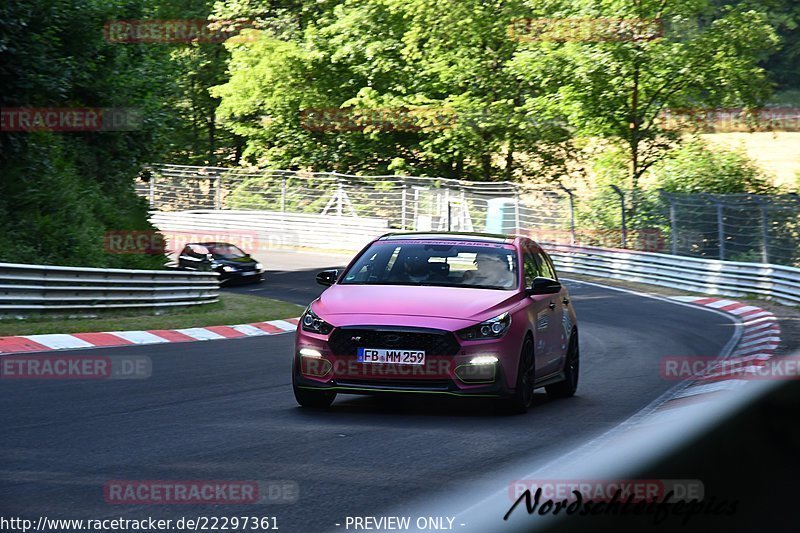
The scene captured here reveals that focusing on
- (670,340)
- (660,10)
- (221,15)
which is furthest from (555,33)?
(670,340)

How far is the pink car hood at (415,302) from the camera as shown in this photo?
9781 millimetres

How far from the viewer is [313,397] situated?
10.2 m

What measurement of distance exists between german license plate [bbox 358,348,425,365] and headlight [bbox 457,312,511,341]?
390 mm

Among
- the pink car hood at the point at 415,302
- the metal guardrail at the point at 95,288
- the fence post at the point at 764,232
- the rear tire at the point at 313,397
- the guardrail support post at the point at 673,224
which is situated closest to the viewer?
the pink car hood at the point at 415,302

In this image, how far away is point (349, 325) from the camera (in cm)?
966

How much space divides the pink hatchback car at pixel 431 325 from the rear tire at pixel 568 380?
70 cm

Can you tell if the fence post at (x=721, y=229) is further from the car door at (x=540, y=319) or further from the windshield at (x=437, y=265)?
the windshield at (x=437, y=265)

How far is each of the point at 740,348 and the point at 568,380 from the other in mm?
7100

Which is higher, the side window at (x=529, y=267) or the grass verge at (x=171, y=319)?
the side window at (x=529, y=267)

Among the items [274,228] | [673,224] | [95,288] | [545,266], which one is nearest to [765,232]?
[673,224]

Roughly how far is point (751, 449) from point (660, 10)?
142 ft

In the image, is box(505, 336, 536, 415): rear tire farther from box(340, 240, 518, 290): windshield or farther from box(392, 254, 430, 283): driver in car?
box(392, 254, 430, 283): driver in car

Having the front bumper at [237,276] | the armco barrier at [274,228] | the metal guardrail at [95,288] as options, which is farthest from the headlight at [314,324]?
the armco barrier at [274,228]

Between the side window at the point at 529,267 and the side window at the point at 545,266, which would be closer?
the side window at the point at 529,267
